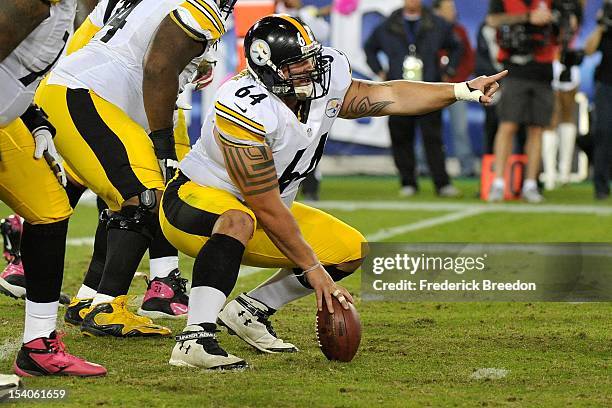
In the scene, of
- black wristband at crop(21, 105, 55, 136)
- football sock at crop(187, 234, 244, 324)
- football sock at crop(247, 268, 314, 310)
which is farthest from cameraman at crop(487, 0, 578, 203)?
black wristband at crop(21, 105, 55, 136)

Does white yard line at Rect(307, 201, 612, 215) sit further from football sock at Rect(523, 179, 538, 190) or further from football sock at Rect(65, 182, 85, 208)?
football sock at Rect(65, 182, 85, 208)

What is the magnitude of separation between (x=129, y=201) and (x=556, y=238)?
13.3ft

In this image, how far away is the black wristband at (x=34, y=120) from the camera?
434 centimetres

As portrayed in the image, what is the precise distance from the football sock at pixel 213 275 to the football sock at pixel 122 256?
0.82 m

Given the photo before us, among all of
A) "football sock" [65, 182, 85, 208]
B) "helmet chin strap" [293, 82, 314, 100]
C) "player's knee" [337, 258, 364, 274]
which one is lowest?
"player's knee" [337, 258, 364, 274]

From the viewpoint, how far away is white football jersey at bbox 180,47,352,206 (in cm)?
453

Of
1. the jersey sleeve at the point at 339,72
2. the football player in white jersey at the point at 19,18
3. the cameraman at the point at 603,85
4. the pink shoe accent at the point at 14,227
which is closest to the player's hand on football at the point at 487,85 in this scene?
the jersey sleeve at the point at 339,72

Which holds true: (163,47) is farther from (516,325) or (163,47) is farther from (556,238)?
(556,238)

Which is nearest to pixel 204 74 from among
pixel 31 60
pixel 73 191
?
pixel 73 191

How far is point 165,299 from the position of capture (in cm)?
576

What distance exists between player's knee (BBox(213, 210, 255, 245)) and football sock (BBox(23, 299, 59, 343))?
2.14ft

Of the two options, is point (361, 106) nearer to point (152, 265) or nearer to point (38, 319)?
point (152, 265)

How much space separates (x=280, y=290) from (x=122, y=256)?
73cm

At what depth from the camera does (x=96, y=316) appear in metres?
5.21
